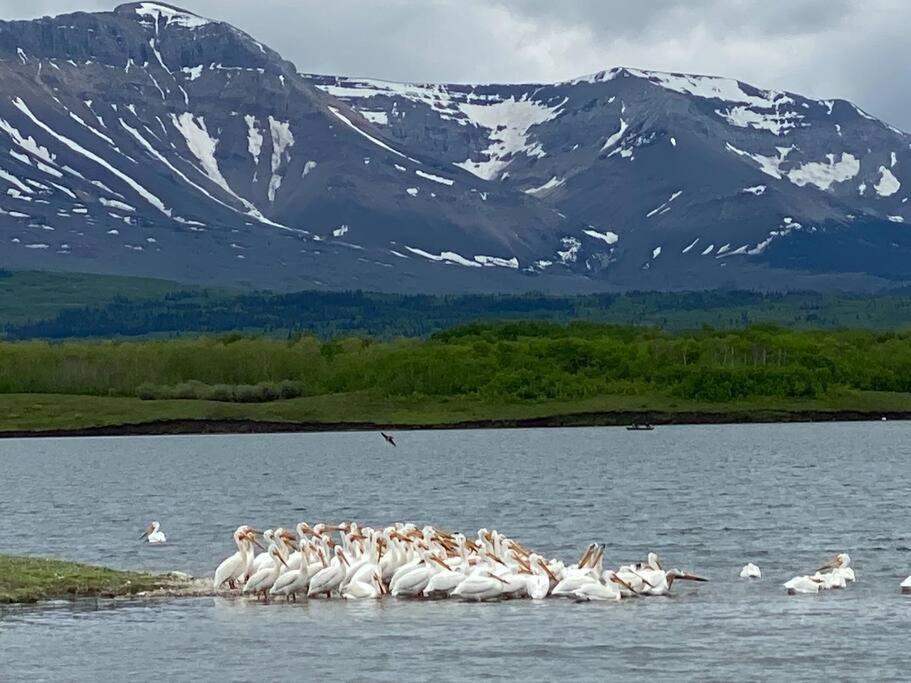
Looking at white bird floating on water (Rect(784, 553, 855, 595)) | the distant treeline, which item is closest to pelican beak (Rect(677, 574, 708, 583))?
white bird floating on water (Rect(784, 553, 855, 595))

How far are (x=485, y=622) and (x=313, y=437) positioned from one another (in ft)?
431

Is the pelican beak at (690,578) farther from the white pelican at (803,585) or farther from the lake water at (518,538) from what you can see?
the white pelican at (803,585)

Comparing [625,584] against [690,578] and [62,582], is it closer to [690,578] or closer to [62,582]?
[690,578]

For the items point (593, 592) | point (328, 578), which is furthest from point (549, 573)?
point (328, 578)

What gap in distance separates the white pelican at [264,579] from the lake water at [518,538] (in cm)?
56

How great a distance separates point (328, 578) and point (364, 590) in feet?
2.68

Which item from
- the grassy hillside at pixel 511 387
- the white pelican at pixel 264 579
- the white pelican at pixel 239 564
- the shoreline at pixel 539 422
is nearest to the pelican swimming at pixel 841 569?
the white pelican at pixel 264 579

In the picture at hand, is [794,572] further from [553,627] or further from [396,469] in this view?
[396,469]

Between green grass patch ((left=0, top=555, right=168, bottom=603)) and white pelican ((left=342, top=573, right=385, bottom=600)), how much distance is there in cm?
447

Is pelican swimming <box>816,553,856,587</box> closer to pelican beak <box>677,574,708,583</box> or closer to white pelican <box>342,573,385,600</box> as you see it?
pelican beak <box>677,574,708,583</box>

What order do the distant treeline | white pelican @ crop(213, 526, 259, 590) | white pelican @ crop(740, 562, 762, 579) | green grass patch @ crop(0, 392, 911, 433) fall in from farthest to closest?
the distant treeline → green grass patch @ crop(0, 392, 911, 433) → white pelican @ crop(740, 562, 762, 579) → white pelican @ crop(213, 526, 259, 590)

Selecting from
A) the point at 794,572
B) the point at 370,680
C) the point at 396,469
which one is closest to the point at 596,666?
the point at 370,680

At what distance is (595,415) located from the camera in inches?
6939

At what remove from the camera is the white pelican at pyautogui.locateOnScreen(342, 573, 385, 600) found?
42.3 meters
